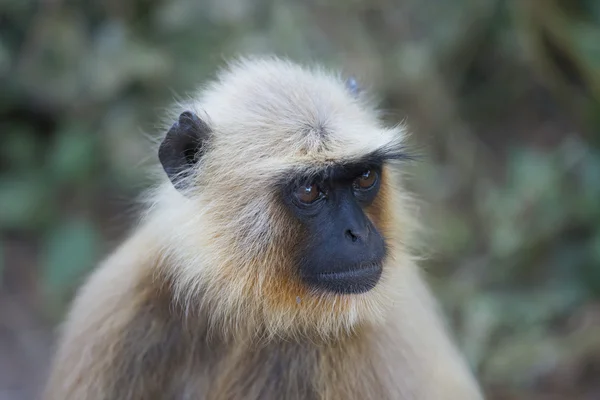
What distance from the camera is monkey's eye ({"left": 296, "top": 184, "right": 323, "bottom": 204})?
3152 mm

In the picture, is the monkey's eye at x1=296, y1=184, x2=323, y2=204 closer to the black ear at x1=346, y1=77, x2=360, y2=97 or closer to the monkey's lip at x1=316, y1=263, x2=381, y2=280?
the monkey's lip at x1=316, y1=263, x2=381, y2=280

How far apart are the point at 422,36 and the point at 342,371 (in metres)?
4.90

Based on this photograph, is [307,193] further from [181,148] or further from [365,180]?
[181,148]

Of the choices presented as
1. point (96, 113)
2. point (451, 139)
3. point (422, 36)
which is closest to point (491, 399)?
point (451, 139)

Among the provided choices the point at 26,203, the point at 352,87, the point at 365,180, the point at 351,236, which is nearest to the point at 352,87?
the point at 352,87

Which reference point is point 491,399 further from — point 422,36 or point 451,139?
point 422,36

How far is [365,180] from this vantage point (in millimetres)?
3266

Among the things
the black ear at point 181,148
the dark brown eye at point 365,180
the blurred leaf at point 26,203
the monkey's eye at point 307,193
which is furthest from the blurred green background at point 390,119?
the monkey's eye at point 307,193

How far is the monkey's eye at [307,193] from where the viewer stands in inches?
124

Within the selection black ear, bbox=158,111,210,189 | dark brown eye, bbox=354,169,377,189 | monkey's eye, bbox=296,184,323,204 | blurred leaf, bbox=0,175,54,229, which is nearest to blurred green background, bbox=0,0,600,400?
blurred leaf, bbox=0,175,54,229

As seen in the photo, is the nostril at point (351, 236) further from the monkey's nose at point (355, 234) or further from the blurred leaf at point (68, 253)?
the blurred leaf at point (68, 253)

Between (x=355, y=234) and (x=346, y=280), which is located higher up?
(x=355, y=234)

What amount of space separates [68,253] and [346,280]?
3858 millimetres

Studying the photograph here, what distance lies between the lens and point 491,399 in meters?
5.98
